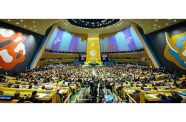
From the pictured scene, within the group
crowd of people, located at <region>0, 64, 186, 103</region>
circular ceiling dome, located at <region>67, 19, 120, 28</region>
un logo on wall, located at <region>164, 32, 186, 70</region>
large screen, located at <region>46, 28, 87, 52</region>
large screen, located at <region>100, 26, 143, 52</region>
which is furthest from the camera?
large screen, located at <region>100, 26, 143, 52</region>

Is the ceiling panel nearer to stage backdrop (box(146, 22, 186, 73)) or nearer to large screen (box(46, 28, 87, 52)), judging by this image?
large screen (box(46, 28, 87, 52))

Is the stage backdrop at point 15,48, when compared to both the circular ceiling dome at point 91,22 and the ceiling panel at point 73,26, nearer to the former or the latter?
the ceiling panel at point 73,26

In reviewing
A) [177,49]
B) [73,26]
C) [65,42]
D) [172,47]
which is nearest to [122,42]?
[172,47]

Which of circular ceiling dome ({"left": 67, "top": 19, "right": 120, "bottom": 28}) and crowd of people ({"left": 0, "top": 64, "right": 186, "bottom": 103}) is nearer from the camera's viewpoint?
circular ceiling dome ({"left": 67, "top": 19, "right": 120, "bottom": 28})

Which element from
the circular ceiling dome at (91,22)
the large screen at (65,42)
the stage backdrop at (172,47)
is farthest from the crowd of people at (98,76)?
the circular ceiling dome at (91,22)

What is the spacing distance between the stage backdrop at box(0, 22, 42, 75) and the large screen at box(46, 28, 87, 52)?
0.78 m

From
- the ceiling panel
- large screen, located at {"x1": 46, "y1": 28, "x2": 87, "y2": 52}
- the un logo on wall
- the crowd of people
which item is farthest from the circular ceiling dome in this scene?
the un logo on wall

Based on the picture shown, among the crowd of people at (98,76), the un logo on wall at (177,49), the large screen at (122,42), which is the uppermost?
the large screen at (122,42)

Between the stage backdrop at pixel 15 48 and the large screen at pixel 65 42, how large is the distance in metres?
0.78

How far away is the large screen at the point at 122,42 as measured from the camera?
724 centimetres

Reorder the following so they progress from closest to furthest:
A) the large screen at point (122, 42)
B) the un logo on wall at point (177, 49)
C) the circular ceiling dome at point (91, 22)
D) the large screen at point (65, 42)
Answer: the circular ceiling dome at point (91, 22)
the un logo on wall at point (177, 49)
the large screen at point (65, 42)
the large screen at point (122, 42)

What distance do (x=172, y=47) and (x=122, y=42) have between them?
88.0 inches

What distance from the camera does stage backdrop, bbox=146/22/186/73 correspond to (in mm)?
6736

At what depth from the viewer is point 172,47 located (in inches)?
274
